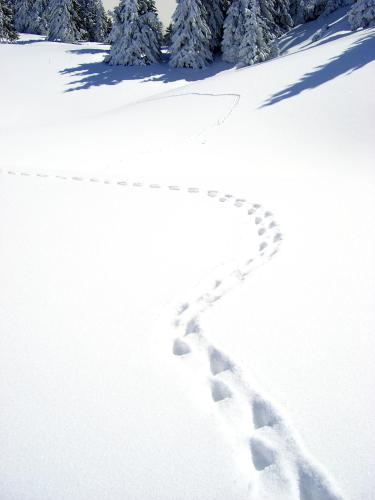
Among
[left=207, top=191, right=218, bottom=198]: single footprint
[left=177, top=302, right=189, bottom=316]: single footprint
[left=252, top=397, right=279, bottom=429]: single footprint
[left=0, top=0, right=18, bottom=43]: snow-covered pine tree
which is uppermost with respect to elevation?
[left=0, top=0, right=18, bottom=43]: snow-covered pine tree

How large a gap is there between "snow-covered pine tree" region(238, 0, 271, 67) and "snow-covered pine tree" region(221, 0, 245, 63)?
0.81 metres

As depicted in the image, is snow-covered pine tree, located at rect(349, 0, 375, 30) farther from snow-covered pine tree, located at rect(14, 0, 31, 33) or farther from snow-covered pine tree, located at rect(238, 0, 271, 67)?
snow-covered pine tree, located at rect(14, 0, 31, 33)

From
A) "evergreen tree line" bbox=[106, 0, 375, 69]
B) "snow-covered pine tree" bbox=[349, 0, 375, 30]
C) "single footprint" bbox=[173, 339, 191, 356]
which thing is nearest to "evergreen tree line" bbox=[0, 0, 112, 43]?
"evergreen tree line" bbox=[106, 0, 375, 69]

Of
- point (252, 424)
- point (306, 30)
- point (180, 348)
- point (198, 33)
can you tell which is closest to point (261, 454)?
point (252, 424)

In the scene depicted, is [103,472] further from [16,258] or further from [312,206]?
[312,206]

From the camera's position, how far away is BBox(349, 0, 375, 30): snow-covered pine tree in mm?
13531

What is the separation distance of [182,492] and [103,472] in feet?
1.29

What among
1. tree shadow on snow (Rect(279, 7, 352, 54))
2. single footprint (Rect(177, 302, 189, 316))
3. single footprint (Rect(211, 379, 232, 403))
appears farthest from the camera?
tree shadow on snow (Rect(279, 7, 352, 54))

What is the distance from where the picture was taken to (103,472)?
5.95 feet

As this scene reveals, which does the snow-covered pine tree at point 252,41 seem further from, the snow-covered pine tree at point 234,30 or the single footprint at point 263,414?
the single footprint at point 263,414

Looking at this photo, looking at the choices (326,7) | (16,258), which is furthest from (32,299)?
(326,7)

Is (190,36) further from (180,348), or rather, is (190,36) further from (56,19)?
(180,348)

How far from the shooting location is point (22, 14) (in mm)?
34344

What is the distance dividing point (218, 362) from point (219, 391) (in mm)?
239
